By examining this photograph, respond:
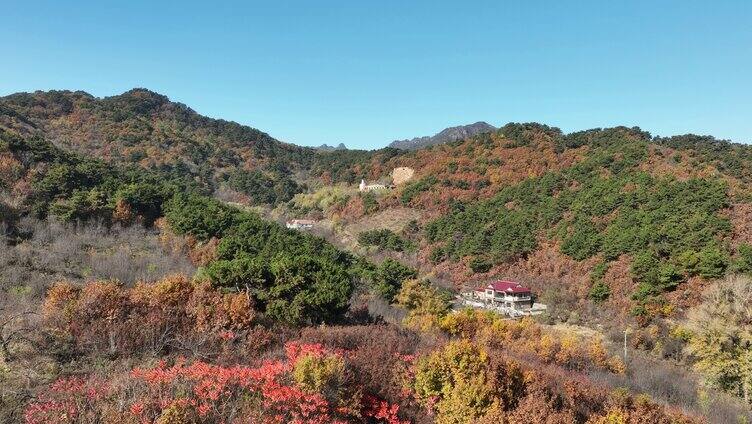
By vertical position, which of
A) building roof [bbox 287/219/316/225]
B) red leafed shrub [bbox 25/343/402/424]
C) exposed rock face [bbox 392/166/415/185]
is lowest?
building roof [bbox 287/219/316/225]

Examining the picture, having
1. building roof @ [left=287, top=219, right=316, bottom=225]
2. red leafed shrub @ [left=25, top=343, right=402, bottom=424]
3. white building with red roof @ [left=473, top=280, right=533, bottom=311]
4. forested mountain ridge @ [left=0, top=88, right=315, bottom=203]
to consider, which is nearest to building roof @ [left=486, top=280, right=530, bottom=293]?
white building with red roof @ [left=473, top=280, right=533, bottom=311]

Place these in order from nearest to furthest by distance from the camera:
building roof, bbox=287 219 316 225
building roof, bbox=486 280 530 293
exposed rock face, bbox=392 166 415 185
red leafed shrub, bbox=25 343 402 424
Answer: red leafed shrub, bbox=25 343 402 424 < building roof, bbox=486 280 530 293 < building roof, bbox=287 219 316 225 < exposed rock face, bbox=392 166 415 185

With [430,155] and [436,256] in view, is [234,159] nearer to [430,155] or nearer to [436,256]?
[430,155]

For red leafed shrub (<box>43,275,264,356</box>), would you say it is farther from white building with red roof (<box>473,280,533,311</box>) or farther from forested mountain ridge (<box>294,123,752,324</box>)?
forested mountain ridge (<box>294,123,752,324</box>)

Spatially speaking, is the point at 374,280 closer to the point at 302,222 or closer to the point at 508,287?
the point at 508,287

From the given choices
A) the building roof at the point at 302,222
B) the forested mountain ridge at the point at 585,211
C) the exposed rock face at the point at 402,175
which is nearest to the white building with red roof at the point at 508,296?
the forested mountain ridge at the point at 585,211

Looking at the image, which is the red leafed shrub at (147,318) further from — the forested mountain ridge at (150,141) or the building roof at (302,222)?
the forested mountain ridge at (150,141)

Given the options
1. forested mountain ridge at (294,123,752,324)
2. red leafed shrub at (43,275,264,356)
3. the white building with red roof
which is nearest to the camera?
red leafed shrub at (43,275,264,356)
